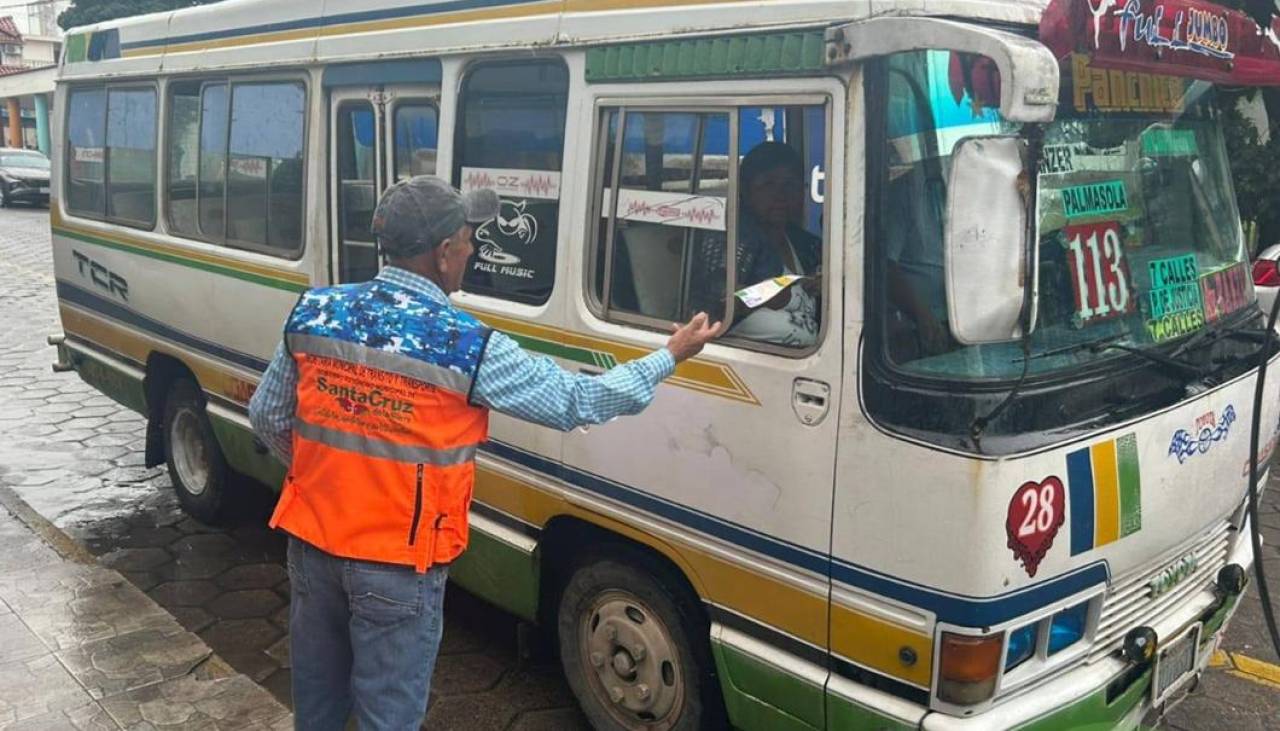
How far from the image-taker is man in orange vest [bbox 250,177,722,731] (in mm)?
2363

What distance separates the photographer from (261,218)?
16.0 ft

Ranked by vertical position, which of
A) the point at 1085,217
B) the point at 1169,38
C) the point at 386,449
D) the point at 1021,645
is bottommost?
the point at 1021,645

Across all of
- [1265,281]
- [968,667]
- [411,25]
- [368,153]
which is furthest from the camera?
[1265,281]

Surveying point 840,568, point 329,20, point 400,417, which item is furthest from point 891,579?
point 329,20

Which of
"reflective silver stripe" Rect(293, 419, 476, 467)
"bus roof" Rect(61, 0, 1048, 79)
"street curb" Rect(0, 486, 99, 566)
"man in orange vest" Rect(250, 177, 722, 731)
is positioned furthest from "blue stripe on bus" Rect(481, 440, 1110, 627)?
"street curb" Rect(0, 486, 99, 566)

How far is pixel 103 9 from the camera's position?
3388cm

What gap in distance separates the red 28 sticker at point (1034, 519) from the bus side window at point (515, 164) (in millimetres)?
1575

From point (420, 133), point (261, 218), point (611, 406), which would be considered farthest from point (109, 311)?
point (611, 406)

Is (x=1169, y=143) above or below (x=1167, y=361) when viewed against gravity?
above

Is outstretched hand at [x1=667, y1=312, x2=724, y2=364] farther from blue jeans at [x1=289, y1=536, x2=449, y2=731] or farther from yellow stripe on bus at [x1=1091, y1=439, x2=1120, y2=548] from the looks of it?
yellow stripe on bus at [x1=1091, y1=439, x2=1120, y2=548]

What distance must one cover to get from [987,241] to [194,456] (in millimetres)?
4699

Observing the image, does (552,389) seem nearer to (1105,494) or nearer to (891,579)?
(891,579)

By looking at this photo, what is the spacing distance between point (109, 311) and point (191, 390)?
100 centimetres

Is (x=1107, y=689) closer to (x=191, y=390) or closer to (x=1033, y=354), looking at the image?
(x=1033, y=354)
